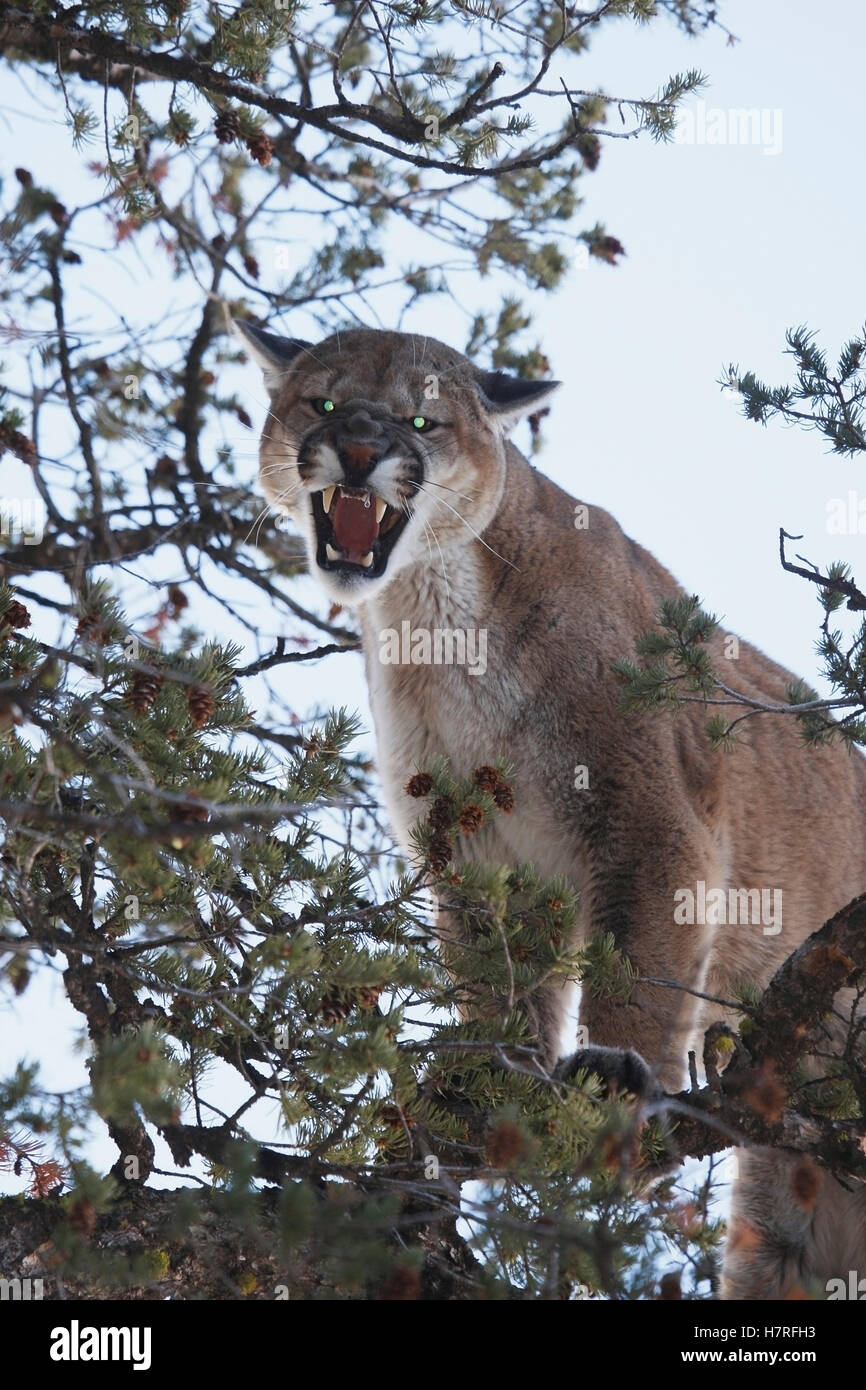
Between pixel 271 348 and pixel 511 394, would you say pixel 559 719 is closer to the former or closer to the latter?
pixel 511 394

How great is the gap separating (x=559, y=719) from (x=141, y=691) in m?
2.09

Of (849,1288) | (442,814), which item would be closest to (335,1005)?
(442,814)

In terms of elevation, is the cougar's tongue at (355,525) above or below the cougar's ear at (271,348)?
below

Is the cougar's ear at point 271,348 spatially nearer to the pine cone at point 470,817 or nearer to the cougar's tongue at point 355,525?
the cougar's tongue at point 355,525

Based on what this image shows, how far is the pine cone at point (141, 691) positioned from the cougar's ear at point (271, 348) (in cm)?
278

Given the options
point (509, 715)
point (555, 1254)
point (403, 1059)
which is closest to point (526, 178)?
point (509, 715)

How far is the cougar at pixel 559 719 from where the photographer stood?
16.8 ft

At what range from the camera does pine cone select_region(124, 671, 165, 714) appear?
3.45m

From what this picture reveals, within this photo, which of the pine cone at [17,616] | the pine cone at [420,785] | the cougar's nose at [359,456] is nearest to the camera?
the pine cone at [17,616]

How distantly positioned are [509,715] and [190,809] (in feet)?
8.26

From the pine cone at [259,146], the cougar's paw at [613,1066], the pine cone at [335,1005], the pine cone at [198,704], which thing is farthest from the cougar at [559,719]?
the pine cone at [198,704]
